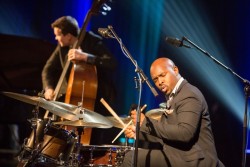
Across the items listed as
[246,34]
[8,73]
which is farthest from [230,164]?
[8,73]

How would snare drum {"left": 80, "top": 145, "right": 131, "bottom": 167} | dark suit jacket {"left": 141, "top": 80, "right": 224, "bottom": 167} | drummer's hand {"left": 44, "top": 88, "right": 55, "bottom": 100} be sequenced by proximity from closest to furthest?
dark suit jacket {"left": 141, "top": 80, "right": 224, "bottom": 167}
snare drum {"left": 80, "top": 145, "right": 131, "bottom": 167}
drummer's hand {"left": 44, "top": 88, "right": 55, "bottom": 100}

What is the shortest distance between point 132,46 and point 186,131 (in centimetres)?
291

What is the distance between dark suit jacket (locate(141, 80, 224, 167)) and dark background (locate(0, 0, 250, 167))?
1.99 meters

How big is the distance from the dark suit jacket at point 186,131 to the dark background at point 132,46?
1.99 metres

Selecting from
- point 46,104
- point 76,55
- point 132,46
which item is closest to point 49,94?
point 76,55

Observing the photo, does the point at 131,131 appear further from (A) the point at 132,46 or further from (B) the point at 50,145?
(A) the point at 132,46

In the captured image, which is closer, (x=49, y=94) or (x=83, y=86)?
(x=83, y=86)

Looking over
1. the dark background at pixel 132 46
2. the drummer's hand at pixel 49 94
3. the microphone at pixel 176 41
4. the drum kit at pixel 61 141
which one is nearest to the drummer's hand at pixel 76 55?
the drummer's hand at pixel 49 94

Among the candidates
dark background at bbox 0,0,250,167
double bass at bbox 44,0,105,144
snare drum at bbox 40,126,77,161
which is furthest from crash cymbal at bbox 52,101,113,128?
dark background at bbox 0,0,250,167

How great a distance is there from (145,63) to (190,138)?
276 centimetres

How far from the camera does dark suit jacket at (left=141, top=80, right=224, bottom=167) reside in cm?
297

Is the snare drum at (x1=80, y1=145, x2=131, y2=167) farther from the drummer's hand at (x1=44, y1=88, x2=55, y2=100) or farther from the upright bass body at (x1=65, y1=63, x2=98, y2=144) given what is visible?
the drummer's hand at (x1=44, y1=88, x2=55, y2=100)

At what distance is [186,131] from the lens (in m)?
2.94

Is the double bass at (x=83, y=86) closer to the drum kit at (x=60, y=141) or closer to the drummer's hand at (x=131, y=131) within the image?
the drum kit at (x=60, y=141)
